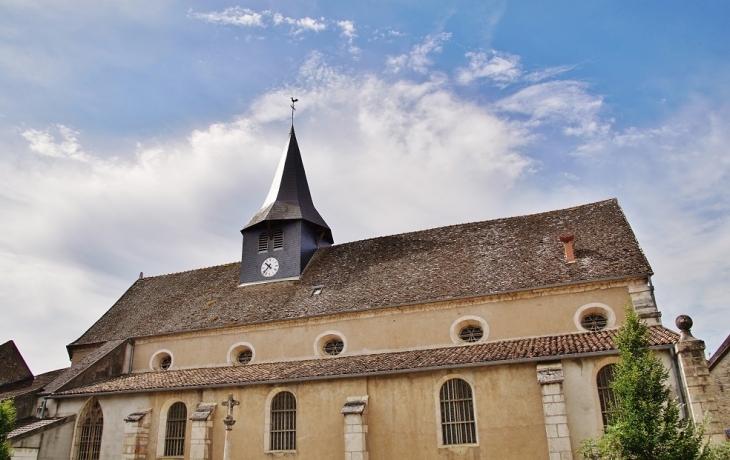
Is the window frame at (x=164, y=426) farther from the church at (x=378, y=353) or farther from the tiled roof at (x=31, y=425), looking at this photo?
the tiled roof at (x=31, y=425)

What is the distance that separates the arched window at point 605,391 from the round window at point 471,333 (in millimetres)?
3952

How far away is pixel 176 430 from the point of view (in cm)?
1877

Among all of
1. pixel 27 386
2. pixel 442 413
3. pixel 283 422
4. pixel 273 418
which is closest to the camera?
pixel 442 413

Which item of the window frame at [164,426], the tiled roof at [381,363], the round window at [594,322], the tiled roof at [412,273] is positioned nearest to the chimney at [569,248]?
the tiled roof at [412,273]

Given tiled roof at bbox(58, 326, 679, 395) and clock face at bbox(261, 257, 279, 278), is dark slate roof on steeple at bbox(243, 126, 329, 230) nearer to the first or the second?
clock face at bbox(261, 257, 279, 278)

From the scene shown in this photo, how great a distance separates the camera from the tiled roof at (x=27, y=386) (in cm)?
2130

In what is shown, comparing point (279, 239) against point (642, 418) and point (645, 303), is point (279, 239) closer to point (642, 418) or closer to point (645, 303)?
point (645, 303)

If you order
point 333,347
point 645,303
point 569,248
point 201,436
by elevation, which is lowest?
point 201,436

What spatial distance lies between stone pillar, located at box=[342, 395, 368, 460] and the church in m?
0.04

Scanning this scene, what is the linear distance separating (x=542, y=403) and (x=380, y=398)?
14.4 ft

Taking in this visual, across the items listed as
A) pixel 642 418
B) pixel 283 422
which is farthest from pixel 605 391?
pixel 283 422

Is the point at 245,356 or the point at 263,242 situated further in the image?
the point at 263,242

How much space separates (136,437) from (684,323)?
52.9 ft

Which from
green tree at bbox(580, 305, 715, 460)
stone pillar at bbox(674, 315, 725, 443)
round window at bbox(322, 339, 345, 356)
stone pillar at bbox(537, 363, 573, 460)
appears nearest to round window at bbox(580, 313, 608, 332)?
stone pillar at bbox(537, 363, 573, 460)
